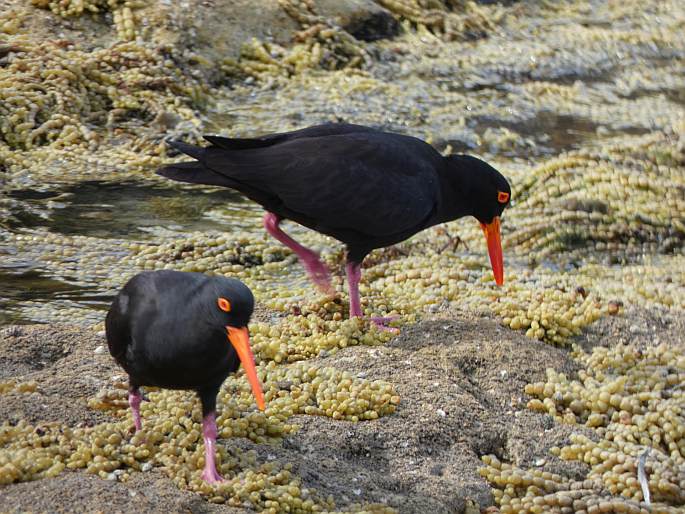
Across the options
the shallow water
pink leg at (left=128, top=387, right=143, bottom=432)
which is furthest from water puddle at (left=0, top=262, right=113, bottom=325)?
pink leg at (left=128, top=387, right=143, bottom=432)

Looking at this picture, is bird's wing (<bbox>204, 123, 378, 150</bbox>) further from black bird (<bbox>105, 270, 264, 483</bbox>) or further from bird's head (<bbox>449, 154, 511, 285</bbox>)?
black bird (<bbox>105, 270, 264, 483</bbox>)

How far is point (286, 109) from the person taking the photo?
9945mm

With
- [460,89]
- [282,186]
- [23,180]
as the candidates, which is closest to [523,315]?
[282,186]

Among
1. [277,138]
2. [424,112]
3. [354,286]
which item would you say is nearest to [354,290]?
[354,286]

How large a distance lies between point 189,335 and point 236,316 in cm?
22

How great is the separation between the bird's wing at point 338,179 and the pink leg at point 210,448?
6.60 feet

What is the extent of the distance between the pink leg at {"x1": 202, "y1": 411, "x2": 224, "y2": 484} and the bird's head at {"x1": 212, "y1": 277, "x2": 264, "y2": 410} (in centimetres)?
36

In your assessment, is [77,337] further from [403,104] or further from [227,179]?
[403,104]

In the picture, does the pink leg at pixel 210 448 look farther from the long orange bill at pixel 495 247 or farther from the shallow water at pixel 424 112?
the long orange bill at pixel 495 247

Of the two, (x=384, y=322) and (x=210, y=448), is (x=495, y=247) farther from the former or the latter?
(x=210, y=448)

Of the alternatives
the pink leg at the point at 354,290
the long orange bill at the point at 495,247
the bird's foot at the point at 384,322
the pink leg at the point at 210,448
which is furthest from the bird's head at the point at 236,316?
the long orange bill at the point at 495,247

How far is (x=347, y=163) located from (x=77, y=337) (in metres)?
1.86

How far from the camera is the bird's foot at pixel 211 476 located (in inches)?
157

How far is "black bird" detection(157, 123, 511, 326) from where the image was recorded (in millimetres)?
5852
